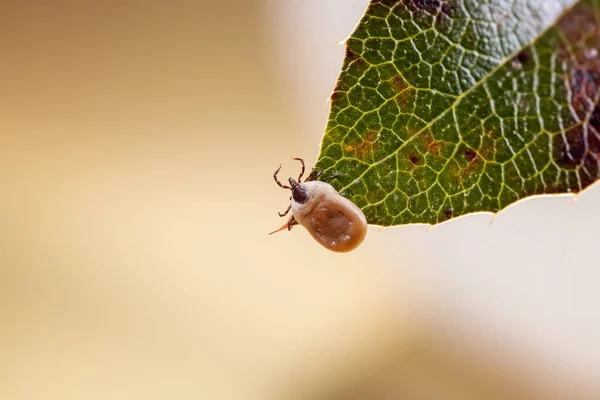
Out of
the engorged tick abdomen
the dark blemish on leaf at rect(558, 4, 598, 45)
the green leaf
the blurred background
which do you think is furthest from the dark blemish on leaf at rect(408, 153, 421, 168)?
the blurred background

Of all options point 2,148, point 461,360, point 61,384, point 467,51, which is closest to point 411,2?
point 467,51

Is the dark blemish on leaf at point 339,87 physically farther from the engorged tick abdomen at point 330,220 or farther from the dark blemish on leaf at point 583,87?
the engorged tick abdomen at point 330,220

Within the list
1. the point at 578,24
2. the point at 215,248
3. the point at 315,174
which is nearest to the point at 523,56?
the point at 578,24

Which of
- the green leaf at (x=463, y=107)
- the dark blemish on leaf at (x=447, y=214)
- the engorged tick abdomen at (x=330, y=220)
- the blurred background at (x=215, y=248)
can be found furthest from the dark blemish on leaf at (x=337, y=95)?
the blurred background at (x=215, y=248)

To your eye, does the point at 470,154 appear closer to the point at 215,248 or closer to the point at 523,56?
the point at 523,56

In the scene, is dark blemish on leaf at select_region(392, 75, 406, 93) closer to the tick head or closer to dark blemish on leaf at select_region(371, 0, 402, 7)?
dark blemish on leaf at select_region(371, 0, 402, 7)

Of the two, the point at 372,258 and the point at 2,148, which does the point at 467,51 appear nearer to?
the point at 372,258

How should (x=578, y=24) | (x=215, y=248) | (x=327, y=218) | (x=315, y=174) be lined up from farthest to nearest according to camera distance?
1. (x=215, y=248)
2. (x=327, y=218)
3. (x=315, y=174)
4. (x=578, y=24)
